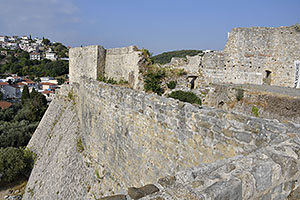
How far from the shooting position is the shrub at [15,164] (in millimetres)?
14293

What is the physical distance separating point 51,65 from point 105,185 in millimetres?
92371

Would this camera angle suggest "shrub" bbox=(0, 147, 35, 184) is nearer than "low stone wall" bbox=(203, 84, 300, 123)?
No

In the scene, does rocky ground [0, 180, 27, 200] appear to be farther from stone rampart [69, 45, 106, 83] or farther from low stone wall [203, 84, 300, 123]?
low stone wall [203, 84, 300, 123]

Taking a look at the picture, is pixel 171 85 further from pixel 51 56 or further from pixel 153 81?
pixel 51 56

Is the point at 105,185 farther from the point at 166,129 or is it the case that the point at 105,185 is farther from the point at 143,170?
the point at 166,129

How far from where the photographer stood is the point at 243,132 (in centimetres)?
296

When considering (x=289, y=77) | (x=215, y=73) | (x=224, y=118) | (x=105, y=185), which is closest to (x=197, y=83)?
(x=215, y=73)

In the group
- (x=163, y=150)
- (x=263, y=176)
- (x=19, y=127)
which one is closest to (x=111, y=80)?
(x=163, y=150)

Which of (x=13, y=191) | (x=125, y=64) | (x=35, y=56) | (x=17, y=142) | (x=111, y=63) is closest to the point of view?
(x=125, y=64)

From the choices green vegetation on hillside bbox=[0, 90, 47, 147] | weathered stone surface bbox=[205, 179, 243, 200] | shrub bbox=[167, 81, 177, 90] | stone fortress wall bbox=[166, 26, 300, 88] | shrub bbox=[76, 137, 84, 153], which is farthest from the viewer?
green vegetation on hillside bbox=[0, 90, 47, 147]

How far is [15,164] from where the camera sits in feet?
47.6

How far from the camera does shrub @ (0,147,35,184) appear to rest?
1429 centimetres

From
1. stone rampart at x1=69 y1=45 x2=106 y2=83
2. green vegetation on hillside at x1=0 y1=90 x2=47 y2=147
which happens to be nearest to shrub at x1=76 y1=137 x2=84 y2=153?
stone rampart at x1=69 y1=45 x2=106 y2=83

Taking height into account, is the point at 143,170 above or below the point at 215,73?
below
